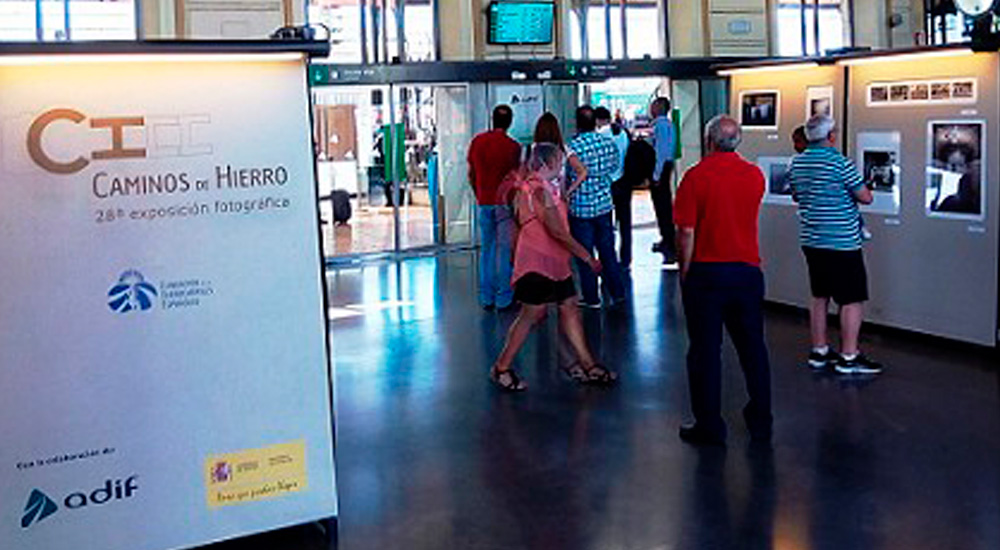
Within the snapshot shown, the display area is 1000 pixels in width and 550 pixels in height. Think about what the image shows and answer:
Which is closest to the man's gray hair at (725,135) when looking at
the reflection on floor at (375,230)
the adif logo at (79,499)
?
the adif logo at (79,499)

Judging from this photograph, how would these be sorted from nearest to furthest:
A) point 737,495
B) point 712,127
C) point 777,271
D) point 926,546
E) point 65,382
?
point 65,382 < point 926,546 < point 737,495 < point 712,127 < point 777,271

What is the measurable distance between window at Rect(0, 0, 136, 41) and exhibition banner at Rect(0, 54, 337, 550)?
415 inches

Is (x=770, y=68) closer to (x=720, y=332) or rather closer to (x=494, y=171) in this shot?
(x=494, y=171)

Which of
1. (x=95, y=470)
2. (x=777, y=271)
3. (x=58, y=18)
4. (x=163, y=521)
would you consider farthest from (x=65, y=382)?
(x=58, y=18)

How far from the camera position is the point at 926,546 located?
4004mm

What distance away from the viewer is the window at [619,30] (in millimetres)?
16188

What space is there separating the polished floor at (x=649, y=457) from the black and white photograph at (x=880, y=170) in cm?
102

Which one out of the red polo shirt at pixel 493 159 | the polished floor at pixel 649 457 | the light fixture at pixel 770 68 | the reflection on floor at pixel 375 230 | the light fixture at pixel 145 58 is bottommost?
the polished floor at pixel 649 457

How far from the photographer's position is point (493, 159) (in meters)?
8.80

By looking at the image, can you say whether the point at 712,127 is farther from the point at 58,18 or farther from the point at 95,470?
the point at 58,18

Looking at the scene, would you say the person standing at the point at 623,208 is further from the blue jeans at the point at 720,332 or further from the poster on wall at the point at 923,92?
the blue jeans at the point at 720,332

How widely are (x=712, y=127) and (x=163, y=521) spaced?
2.94m

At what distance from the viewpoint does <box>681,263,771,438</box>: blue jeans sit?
5219 mm

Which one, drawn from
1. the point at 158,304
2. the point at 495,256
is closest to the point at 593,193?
the point at 495,256
